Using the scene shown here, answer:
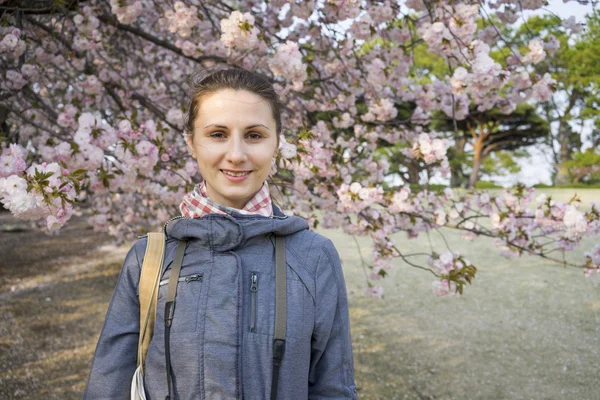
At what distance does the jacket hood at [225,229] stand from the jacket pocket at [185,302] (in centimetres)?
9

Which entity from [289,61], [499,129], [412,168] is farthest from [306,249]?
[499,129]

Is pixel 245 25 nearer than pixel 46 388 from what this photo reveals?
Yes

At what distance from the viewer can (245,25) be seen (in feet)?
7.58

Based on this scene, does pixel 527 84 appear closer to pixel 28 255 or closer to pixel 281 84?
pixel 281 84

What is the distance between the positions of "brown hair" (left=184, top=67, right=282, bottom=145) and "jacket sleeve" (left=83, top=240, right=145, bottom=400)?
41 cm

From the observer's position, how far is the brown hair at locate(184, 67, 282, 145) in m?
1.15

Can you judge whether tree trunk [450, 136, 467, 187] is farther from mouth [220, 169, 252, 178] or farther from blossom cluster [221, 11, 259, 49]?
mouth [220, 169, 252, 178]

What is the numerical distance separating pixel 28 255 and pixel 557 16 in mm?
8636

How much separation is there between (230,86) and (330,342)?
703 mm

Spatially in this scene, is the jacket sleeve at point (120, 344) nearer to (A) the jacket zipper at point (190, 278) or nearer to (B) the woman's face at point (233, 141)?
(A) the jacket zipper at point (190, 278)

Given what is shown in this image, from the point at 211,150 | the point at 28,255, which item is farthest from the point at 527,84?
the point at 28,255

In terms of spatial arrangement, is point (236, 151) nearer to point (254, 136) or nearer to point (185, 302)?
point (254, 136)

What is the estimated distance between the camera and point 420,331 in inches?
184

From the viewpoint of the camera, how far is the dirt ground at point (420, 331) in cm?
344
